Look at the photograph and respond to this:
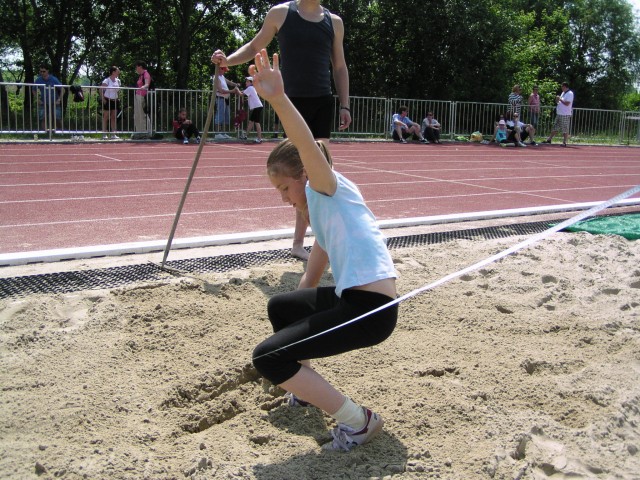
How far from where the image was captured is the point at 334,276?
104 inches

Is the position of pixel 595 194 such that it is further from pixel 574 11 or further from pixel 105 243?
pixel 574 11

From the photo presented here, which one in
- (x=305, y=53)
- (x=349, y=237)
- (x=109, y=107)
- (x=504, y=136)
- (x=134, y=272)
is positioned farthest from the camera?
(x=504, y=136)

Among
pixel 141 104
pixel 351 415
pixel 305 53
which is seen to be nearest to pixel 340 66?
pixel 305 53

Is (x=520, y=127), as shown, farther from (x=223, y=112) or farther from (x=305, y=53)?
(x=305, y=53)

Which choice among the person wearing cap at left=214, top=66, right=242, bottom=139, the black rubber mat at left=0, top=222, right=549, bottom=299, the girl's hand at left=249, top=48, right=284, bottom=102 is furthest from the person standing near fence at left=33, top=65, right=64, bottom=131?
the girl's hand at left=249, top=48, right=284, bottom=102

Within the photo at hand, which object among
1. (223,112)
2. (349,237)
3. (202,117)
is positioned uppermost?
(223,112)

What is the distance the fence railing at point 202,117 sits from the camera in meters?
15.0

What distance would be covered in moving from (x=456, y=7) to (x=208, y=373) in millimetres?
25057

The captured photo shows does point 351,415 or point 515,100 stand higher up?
point 515,100

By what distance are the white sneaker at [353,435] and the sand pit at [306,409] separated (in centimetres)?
4

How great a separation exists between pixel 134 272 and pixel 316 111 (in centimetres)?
171

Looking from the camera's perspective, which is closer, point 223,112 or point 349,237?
point 349,237

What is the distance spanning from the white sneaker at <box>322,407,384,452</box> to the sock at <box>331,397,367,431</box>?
2 centimetres

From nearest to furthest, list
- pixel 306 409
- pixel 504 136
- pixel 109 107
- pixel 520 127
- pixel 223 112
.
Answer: pixel 306 409 → pixel 109 107 → pixel 223 112 → pixel 504 136 → pixel 520 127
